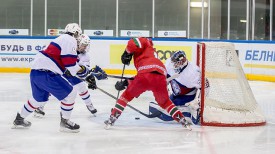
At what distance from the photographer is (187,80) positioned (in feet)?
17.2

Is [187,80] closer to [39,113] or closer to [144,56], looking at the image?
[144,56]

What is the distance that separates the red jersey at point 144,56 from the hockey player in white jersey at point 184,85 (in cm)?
33

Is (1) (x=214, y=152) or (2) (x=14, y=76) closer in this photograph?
(1) (x=214, y=152)

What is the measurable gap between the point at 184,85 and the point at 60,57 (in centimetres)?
Answer: 140

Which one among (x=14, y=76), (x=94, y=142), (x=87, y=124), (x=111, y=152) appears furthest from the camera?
(x=14, y=76)

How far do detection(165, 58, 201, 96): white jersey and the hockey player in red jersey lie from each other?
0.44 m

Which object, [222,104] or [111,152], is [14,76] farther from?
[111,152]

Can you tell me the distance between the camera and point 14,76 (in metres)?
11.5

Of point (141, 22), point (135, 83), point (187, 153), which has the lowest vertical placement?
point (187, 153)

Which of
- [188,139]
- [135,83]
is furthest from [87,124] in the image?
[188,139]

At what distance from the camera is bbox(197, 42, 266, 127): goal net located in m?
5.27

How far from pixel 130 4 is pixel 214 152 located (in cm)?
1256

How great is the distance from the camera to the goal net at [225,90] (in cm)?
527

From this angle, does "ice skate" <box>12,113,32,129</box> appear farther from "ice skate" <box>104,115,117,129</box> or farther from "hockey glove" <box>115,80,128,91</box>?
"hockey glove" <box>115,80,128,91</box>
